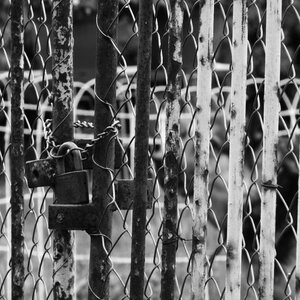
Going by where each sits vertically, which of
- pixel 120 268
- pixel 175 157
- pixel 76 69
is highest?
pixel 76 69

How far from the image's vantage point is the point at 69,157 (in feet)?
5.87

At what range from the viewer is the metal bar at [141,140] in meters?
1.63

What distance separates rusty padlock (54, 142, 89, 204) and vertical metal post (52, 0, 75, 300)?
8 cm

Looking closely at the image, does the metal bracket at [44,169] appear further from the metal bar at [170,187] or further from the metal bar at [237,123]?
the metal bar at [237,123]

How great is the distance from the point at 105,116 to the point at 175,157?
0.21 metres

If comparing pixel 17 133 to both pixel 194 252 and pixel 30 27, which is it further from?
pixel 30 27

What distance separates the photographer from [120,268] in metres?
5.05

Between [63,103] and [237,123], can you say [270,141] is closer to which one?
[237,123]

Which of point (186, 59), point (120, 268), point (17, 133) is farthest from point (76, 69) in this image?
point (17, 133)

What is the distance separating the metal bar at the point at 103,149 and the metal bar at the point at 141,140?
0.51 feet

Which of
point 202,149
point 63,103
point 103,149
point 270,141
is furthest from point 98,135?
point 270,141

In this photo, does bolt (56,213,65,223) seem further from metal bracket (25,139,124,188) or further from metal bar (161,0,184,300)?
metal bar (161,0,184,300)

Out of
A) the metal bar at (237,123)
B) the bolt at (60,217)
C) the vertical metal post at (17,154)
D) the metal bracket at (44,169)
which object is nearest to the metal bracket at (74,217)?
the bolt at (60,217)

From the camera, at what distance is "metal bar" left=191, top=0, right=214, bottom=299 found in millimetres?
1737
